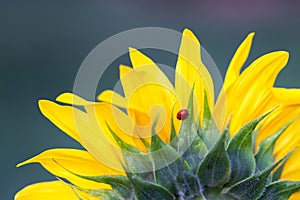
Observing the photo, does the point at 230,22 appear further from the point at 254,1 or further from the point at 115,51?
the point at 115,51

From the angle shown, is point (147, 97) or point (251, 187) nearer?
point (251, 187)

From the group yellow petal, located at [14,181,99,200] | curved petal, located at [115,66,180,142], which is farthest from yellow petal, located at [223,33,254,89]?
yellow petal, located at [14,181,99,200]

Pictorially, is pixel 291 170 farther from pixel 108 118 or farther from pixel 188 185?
pixel 108 118

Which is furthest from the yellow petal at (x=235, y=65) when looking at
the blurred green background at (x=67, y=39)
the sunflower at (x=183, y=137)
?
the blurred green background at (x=67, y=39)

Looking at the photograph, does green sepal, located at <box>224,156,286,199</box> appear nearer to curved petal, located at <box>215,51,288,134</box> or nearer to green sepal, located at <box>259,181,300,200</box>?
green sepal, located at <box>259,181,300,200</box>

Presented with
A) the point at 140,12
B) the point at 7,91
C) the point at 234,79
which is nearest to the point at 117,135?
the point at 234,79

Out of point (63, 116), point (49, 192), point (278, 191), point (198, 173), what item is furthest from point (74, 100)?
point (278, 191)
